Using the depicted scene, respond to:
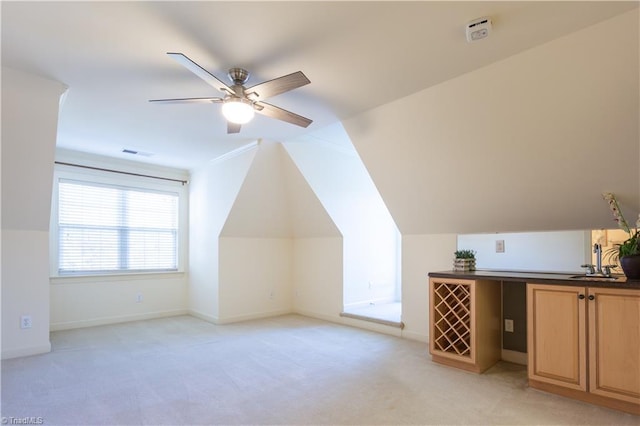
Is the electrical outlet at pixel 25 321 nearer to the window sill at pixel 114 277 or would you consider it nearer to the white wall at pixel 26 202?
the white wall at pixel 26 202

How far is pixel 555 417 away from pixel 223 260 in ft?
14.1

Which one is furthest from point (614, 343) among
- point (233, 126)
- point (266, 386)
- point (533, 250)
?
point (233, 126)

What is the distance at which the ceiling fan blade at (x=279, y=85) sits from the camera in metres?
2.23

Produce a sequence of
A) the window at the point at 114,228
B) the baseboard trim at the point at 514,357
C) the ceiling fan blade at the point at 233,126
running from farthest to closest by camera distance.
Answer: the window at the point at 114,228
the baseboard trim at the point at 514,357
the ceiling fan blade at the point at 233,126

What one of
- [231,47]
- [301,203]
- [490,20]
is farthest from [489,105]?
[301,203]

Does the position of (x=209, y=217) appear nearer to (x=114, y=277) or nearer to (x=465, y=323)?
(x=114, y=277)

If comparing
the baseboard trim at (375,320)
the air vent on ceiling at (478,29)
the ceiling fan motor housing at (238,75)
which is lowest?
the baseboard trim at (375,320)

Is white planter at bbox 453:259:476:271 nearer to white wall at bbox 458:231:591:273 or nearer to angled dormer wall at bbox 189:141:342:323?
white wall at bbox 458:231:591:273

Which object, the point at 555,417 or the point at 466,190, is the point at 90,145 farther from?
the point at 555,417

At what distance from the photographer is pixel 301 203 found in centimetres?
545

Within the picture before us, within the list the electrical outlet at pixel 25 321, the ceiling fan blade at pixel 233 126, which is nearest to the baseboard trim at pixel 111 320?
the electrical outlet at pixel 25 321

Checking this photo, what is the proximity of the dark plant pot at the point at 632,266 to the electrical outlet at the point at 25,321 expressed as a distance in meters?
5.48

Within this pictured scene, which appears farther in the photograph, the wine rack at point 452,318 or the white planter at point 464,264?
the white planter at point 464,264

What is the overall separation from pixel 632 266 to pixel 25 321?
5.52 m
